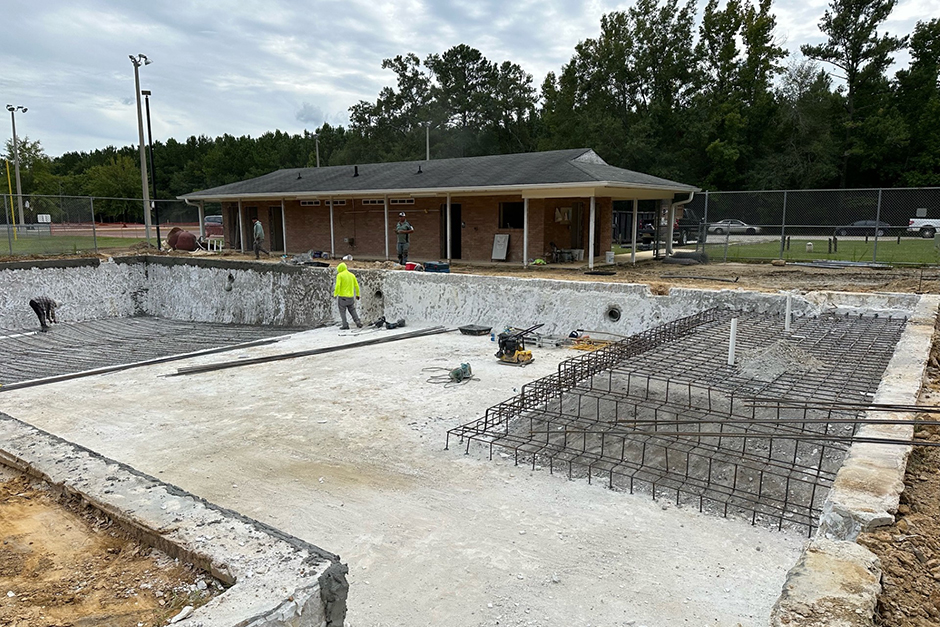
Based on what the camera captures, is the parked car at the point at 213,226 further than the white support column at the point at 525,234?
Yes

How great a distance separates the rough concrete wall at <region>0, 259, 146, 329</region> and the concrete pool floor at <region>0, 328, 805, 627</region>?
11.8 meters

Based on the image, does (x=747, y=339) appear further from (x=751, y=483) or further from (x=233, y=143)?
(x=233, y=143)

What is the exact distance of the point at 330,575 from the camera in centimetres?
276

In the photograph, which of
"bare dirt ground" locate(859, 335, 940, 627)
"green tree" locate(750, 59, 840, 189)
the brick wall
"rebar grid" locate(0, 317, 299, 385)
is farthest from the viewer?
"green tree" locate(750, 59, 840, 189)

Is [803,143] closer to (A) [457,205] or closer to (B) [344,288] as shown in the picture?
(A) [457,205]

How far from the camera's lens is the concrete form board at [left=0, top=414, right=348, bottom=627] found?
2.53m

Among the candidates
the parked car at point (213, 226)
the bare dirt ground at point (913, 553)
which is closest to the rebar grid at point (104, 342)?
the bare dirt ground at point (913, 553)

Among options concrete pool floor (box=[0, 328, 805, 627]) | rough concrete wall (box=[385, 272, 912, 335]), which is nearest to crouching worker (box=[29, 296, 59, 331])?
concrete pool floor (box=[0, 328, 805, 627])

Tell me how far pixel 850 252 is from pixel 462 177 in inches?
594

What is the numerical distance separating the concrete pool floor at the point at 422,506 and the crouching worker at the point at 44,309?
34.9 feet

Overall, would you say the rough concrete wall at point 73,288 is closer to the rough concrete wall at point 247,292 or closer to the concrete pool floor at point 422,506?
the rough concrete wall at point 247,292

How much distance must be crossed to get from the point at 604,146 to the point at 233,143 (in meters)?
48.2

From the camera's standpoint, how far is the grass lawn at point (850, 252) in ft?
63.9

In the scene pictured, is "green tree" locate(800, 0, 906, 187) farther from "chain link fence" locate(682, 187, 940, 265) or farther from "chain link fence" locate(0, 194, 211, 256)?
"chain link fence" locate(0, 194, 211, 256)
